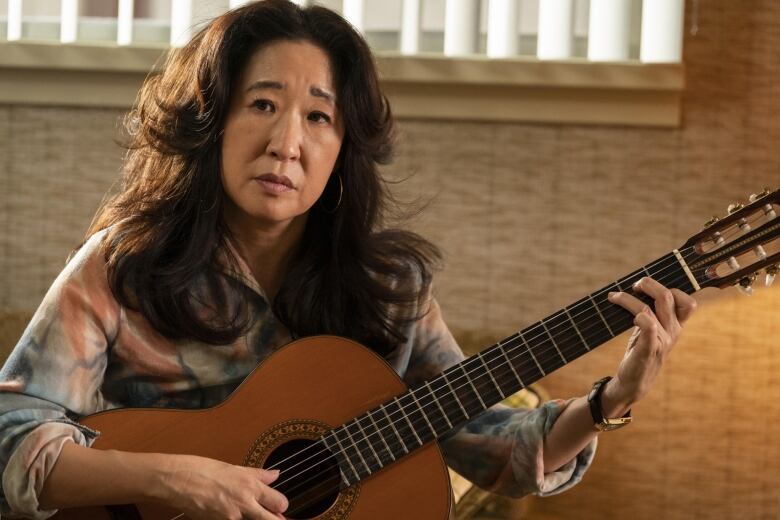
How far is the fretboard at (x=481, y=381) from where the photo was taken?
5.43 ft

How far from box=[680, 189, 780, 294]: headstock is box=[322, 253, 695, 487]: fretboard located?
0.03 meters

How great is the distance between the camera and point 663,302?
162 cm

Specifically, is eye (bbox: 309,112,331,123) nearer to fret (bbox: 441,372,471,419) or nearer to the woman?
the woman

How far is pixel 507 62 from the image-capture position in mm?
2709

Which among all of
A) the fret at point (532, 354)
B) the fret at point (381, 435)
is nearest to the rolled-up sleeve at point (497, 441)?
the fret at point (532, 354)

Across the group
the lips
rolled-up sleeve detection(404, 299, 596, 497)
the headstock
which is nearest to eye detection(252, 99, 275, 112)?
the lips

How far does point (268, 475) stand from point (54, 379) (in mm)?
322

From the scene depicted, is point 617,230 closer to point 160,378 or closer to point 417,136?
point 417,136

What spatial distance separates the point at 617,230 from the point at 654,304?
110 cm

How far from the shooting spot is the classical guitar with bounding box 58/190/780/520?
1.62m

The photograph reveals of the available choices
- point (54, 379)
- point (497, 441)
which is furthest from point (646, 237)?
point (54, 379)

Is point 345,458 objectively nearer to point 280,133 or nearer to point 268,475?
point 268,475

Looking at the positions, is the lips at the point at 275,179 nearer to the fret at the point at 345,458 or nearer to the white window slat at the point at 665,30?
the fret at the point at 345,458

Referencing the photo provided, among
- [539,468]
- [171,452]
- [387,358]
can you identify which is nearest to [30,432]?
[171,452]
